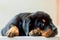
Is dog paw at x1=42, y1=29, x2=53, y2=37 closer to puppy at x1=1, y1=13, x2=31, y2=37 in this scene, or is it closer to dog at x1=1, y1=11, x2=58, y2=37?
dog at x1=1, y1=11, x2=58, y2=37

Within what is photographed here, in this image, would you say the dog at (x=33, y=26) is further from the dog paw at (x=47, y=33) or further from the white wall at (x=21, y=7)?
the white wall at (x=21, y=7)

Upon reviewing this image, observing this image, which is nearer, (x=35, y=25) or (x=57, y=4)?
(x=35, y=25)

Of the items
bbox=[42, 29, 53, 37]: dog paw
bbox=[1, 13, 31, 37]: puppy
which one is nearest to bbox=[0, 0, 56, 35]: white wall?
bbox=[1, 13, 31, 37]: puppy

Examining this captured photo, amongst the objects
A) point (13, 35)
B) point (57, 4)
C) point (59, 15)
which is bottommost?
point (13, 35)

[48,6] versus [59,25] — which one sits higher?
[48,6]

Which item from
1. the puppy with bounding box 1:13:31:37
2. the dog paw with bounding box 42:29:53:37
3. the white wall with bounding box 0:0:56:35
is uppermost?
the white wall with bounding box 0:0:56:35

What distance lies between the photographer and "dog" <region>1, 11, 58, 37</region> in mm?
839

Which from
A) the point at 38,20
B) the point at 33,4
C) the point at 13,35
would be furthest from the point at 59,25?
the point at 13,35

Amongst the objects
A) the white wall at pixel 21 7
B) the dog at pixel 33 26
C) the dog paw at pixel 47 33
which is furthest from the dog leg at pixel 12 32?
the white wall at pixel 21 7

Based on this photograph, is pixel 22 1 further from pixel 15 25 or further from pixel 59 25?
pixel 15 25

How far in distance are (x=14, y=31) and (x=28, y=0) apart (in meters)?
0.84

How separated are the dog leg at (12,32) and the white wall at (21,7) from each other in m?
0.75

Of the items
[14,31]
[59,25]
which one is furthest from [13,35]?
[59,25]

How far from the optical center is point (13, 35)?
83cm
